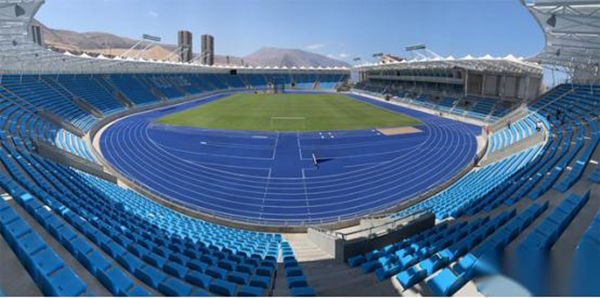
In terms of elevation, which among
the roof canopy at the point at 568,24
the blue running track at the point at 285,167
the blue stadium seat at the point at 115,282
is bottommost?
the blue running track at the point at 285,167

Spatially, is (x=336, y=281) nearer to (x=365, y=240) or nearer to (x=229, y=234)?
(x=365, y=240)

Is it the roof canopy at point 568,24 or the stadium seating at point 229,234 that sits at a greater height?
the roof canopy at point 568,24

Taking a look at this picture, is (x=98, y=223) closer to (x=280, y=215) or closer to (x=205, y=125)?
(x=280, y=215)

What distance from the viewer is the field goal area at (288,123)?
3422 cm

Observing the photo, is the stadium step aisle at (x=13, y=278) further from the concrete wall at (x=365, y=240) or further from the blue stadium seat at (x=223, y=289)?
the concrete wall at (x=365, y=240)

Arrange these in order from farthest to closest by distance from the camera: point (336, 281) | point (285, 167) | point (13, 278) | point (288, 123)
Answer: point (288, 123)
point (285, 167)
point (336, 281)
point (13, 278)

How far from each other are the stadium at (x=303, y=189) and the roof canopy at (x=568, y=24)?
112 mm

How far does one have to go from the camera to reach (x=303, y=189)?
701 inches

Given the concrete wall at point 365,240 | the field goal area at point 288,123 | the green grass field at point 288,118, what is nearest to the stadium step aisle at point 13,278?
the concrete wall at point 365,240

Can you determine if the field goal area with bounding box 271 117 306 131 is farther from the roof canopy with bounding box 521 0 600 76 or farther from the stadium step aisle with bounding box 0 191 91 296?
the stadium step aisle with bounding box 0 191 91 296

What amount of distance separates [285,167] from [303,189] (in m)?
4.04

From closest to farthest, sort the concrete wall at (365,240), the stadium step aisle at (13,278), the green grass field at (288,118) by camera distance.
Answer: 1. the stadium step aisle at (13,278)
2. the concrete wall at (365,240)
3. the green grass field at (288,118)

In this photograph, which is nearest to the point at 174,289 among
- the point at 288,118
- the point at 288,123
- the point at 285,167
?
the point at 285,167

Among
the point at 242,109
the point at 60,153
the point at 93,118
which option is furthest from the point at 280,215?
the point at 242,109
